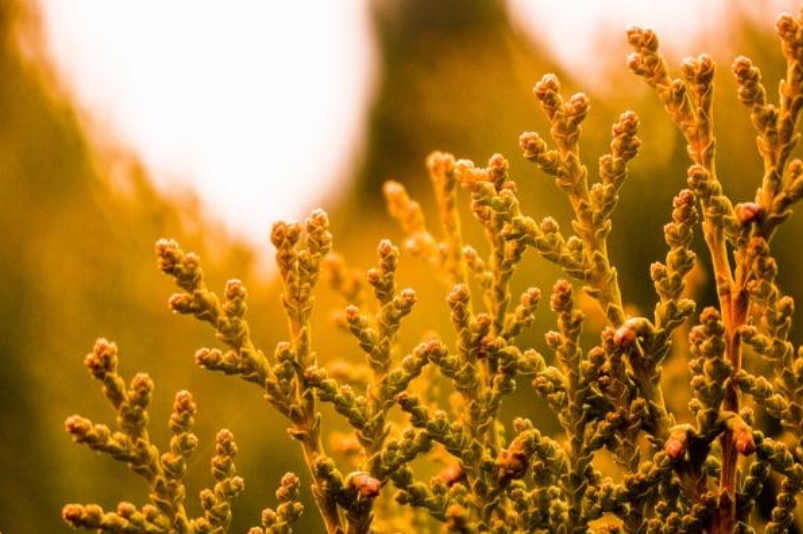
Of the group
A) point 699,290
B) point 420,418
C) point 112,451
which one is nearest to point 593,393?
point 420,418

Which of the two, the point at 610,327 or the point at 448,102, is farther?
the point at 448,102

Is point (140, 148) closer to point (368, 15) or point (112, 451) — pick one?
point (112, 451)

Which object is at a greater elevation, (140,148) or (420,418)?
(140,148)

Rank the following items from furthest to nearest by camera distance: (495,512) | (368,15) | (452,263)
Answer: (368,15)
(452,263)
(495,512)

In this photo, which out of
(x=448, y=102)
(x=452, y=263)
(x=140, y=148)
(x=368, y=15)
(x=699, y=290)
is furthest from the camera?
(x=368, y=15)

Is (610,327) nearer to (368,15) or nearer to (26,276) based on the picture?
(26,276)

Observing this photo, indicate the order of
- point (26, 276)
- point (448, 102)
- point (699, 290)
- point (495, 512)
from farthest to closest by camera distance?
point (448, 102) < point (26, 276) < point (699, 290) < point (495, 512)

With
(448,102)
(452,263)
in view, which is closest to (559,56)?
(448,102)

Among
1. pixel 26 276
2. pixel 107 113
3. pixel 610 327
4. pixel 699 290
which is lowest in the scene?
pixel 610 327

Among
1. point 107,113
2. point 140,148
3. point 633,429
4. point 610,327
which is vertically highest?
point 107,113
